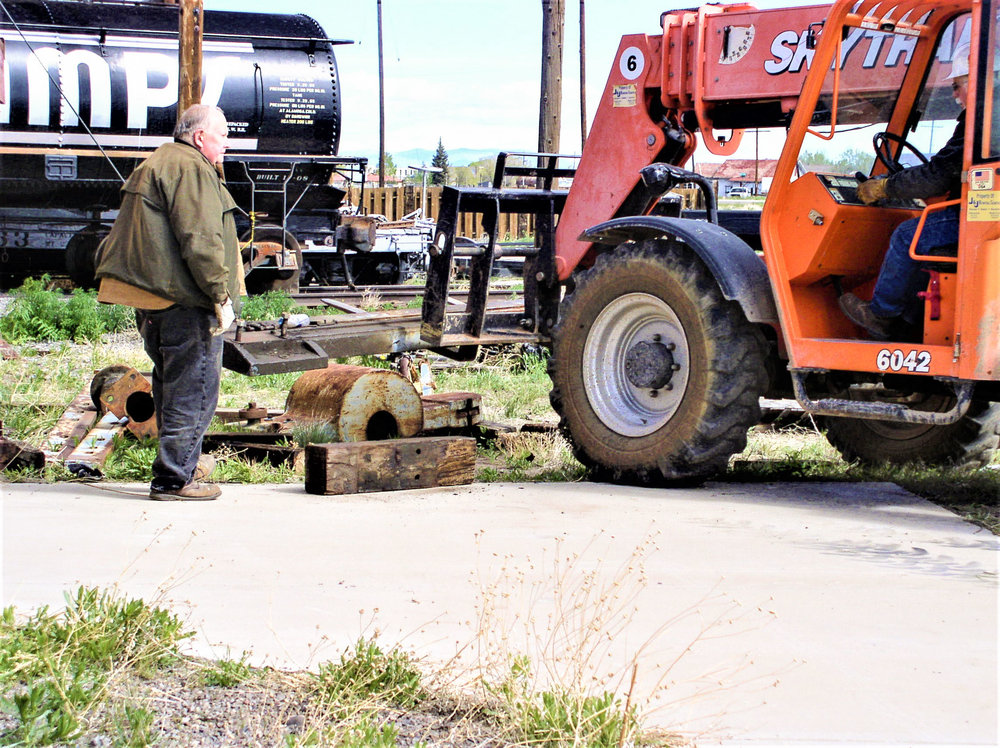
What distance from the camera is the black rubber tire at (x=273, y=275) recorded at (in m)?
19.0

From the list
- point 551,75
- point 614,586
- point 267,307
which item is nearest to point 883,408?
point 614,586

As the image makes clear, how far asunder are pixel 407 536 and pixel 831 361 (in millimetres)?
2456

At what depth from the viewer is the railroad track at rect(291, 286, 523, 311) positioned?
15.8m

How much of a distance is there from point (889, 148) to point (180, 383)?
12.7ft

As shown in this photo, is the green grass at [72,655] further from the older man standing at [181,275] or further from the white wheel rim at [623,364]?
the white wheel rim at [623,364]

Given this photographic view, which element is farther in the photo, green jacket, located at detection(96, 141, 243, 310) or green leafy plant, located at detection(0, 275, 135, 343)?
green leafy plant, located at detection(0, 275, 135, 343)

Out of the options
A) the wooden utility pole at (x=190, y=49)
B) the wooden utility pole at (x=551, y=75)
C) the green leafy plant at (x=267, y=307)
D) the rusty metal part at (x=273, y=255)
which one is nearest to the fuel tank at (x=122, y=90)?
the rusty metal part at (x=273, y=255)

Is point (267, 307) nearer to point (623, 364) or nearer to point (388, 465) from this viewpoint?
point (623, 364)

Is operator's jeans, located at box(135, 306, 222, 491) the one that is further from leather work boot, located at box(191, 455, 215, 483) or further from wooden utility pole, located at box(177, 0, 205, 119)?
wooden utility pole, located at box(177, 0, 205, 119)

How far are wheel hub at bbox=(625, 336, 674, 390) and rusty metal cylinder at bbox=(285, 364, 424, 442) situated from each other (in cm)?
141

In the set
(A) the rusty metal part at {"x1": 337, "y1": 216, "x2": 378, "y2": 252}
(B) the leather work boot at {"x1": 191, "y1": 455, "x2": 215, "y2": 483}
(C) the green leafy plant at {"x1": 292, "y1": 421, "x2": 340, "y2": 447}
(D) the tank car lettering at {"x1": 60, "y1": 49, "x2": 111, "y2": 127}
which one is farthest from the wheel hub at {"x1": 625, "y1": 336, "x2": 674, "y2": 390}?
(A) the rusty metal part at {"x1": 337, "y1": 216, "x2": 378, "y2": 252}

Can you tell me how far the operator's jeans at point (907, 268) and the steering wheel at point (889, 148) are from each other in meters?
0.36

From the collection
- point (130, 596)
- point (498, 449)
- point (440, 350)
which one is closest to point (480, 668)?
point (130, 596)

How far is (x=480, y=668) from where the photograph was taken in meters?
3.37
